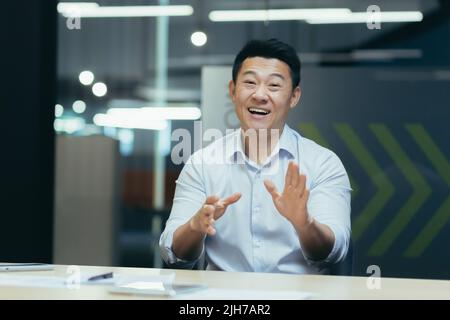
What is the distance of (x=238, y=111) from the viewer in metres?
4.14

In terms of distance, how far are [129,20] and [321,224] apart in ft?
6.51

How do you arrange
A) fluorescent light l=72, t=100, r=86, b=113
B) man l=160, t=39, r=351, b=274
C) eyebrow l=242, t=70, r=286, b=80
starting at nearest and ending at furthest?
1. man l=160, t=39, r=351, b=274
2. eyebrow l=242, t=70, r=286, b=80
3. fluorescent light l=72, t=100, r=86, b=113

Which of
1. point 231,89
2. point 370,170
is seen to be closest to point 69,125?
point 231,89

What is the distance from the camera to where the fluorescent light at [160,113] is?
14.5ft

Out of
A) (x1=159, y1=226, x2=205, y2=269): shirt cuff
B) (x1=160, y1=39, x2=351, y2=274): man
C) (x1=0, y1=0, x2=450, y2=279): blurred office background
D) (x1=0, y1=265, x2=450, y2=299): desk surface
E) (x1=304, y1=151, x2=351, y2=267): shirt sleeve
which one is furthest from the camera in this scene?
(x1=0, y1=0, x2=450, y2=279): blurred office background

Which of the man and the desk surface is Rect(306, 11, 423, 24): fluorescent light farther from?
the desk surface

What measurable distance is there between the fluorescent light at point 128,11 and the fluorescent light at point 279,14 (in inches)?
9.0

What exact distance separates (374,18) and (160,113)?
1247 mm

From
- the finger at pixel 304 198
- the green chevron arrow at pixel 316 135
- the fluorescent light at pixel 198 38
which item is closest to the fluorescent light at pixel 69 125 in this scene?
the fluorescent light at pixel 198 38

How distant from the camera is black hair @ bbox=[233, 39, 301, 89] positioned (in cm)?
393

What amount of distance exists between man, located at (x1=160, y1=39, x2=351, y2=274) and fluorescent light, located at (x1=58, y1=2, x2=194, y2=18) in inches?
18.1

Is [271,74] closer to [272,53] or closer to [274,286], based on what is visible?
[272,53]

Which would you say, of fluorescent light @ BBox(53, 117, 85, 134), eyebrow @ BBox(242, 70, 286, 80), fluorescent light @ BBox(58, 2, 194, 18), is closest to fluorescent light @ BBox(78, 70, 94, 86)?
fluorescent light @ BBox(53, 117, 85, 134)
